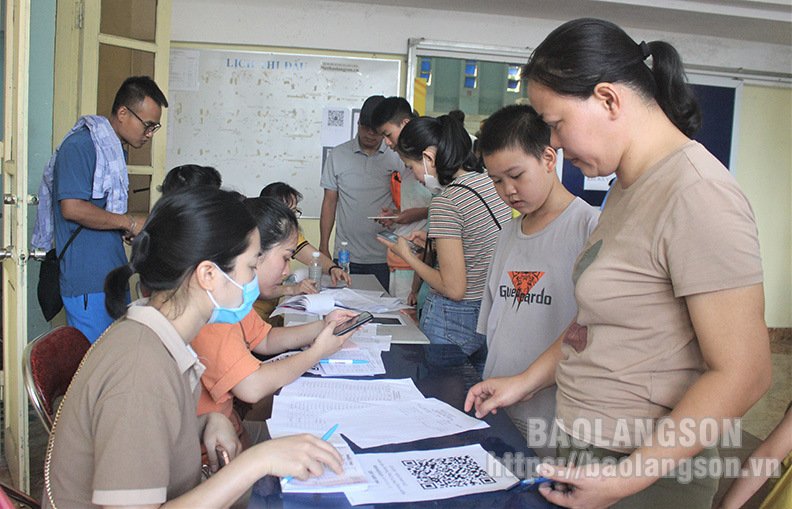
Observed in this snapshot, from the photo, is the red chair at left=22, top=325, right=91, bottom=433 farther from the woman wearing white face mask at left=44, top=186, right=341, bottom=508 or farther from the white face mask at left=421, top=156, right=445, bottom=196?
the white face mask at left=421, top=156, right=445, bottom=196

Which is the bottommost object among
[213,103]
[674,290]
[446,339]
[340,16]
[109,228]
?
[446,339]

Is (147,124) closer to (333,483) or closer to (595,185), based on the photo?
(333,483)

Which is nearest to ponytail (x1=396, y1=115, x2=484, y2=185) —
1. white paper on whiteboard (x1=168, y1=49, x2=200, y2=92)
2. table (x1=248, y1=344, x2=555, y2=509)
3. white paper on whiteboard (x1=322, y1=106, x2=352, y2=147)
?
table (x1=248, y1=344, x2=555, y2=509)

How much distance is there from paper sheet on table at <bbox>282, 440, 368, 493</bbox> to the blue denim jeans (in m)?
1.05

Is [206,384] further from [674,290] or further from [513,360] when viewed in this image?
[674,290]

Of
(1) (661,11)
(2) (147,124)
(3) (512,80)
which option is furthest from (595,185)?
(2) (147,124)

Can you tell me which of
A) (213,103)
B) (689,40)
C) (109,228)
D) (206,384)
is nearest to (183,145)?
(213,103)

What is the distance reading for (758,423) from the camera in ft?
10.5

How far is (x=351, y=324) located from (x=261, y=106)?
302 centimetres

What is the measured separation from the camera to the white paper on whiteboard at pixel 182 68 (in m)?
4.11

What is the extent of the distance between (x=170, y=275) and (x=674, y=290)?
2.62 feet

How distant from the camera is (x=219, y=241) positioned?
3.48ft

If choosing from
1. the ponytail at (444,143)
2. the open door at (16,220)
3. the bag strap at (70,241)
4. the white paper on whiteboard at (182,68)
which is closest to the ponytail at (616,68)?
the ponytail at (444,143)

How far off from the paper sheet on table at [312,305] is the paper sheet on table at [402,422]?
0.98m
